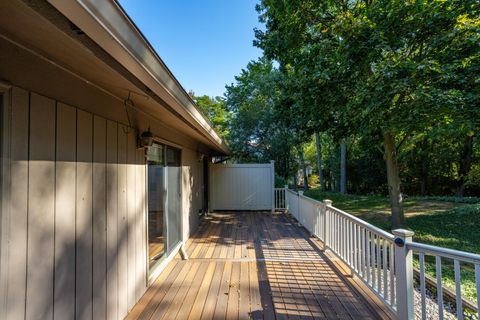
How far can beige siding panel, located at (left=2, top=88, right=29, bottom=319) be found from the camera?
1266 mm

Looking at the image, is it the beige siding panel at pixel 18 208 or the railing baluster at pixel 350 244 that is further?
the railing baluster at pixel 350 244

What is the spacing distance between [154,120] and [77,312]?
2.22 m

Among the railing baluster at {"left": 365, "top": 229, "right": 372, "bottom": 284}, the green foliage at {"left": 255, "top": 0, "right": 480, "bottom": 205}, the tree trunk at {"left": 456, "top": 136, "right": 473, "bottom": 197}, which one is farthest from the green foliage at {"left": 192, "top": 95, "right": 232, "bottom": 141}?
the railing baluster at {"left": 365, "top": 229, "right": 372, "bottom": 284}

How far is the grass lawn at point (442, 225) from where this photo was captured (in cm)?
384

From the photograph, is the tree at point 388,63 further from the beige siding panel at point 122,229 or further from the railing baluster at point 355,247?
the beige siding panel at point 122,229

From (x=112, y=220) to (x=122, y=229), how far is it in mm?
226

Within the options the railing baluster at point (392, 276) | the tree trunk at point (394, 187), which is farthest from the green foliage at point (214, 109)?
the railing baluster at point (392, 276)

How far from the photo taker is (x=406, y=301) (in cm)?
213

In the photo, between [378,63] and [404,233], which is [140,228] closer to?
[404,233]

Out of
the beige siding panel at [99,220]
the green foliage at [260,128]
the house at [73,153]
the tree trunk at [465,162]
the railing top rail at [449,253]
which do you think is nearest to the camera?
the house at [73,153]

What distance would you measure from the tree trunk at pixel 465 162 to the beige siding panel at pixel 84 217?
614 inches

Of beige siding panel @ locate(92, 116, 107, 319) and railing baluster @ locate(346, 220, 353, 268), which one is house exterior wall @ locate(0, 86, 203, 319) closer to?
beige siding panel @ locate(92, 116, 107, 319)

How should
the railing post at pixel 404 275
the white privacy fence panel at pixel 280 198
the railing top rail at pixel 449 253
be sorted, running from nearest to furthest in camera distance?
the railing top rail at pixel 449 253
the railing post at pixel 404 275
the white privacy fence panel at pixel 280 198

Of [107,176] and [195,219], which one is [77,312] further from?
[195,219]
